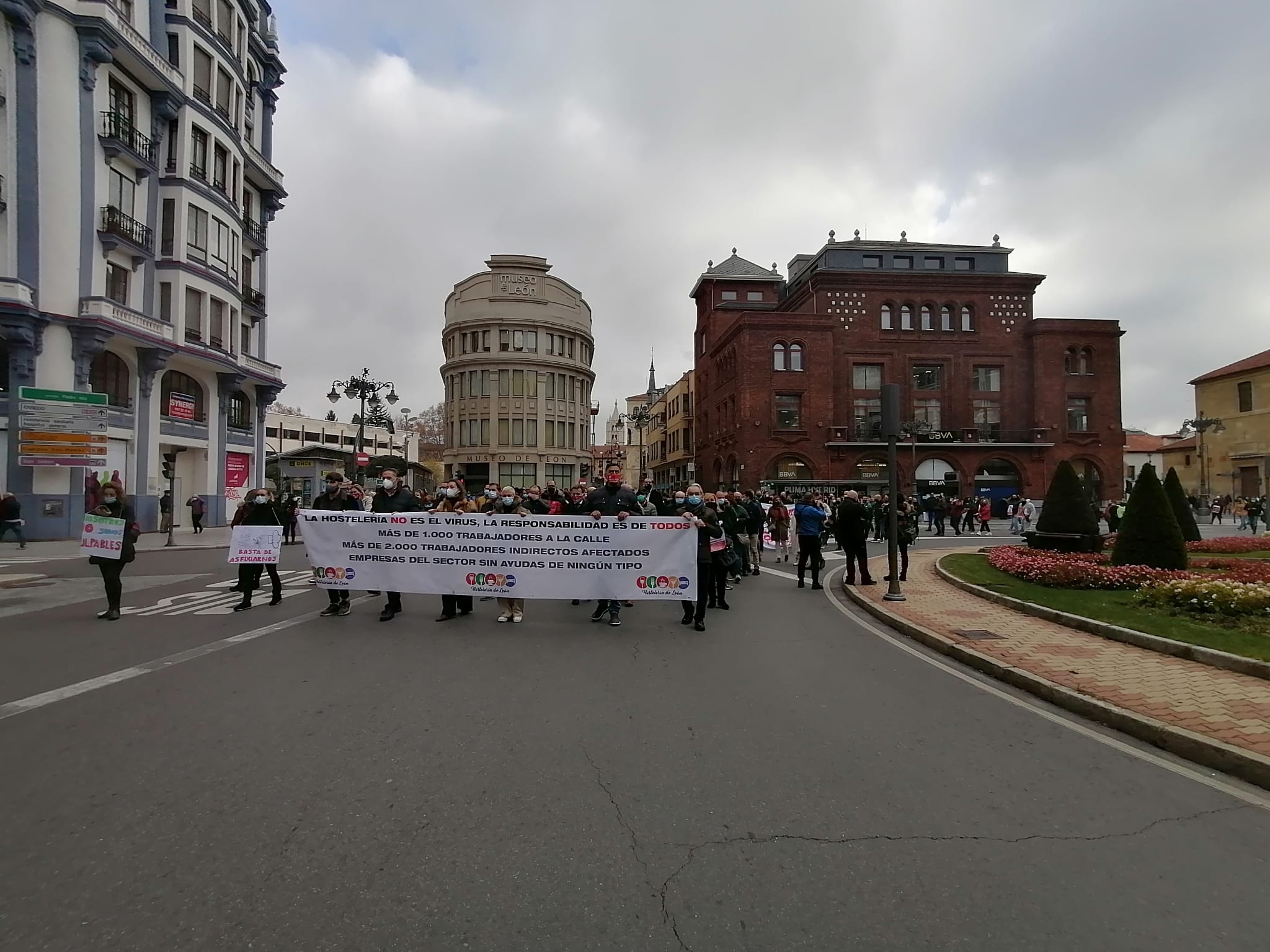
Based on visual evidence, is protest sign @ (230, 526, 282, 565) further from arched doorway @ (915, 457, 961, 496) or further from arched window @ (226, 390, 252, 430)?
arched doorway @ (915, 457, 961, 496)

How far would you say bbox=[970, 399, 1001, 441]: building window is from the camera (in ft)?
164

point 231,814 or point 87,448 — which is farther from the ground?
point 87,448

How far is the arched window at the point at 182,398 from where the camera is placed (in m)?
29.2

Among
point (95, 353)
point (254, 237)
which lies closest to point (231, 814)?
point (95, 353)

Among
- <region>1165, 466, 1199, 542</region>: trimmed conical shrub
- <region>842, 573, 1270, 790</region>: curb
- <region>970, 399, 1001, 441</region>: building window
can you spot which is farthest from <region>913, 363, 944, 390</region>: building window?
<region>842, 573, 1270, 790</region>: curb

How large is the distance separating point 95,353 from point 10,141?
23.1 ft

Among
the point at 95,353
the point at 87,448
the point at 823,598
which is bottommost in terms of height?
the point at 823,598

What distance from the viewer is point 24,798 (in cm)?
387

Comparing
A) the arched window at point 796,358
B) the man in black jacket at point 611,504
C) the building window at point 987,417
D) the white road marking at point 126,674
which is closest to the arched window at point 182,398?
the white road marking at point 126,674

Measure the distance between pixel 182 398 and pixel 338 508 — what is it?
23.0 metres

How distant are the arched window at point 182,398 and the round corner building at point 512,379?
115ft

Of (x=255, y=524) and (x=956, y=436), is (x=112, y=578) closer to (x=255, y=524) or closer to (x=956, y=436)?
(x=255, y=524)

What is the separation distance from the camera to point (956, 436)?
162ft

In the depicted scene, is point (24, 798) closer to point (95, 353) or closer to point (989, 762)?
point (989, 762)
